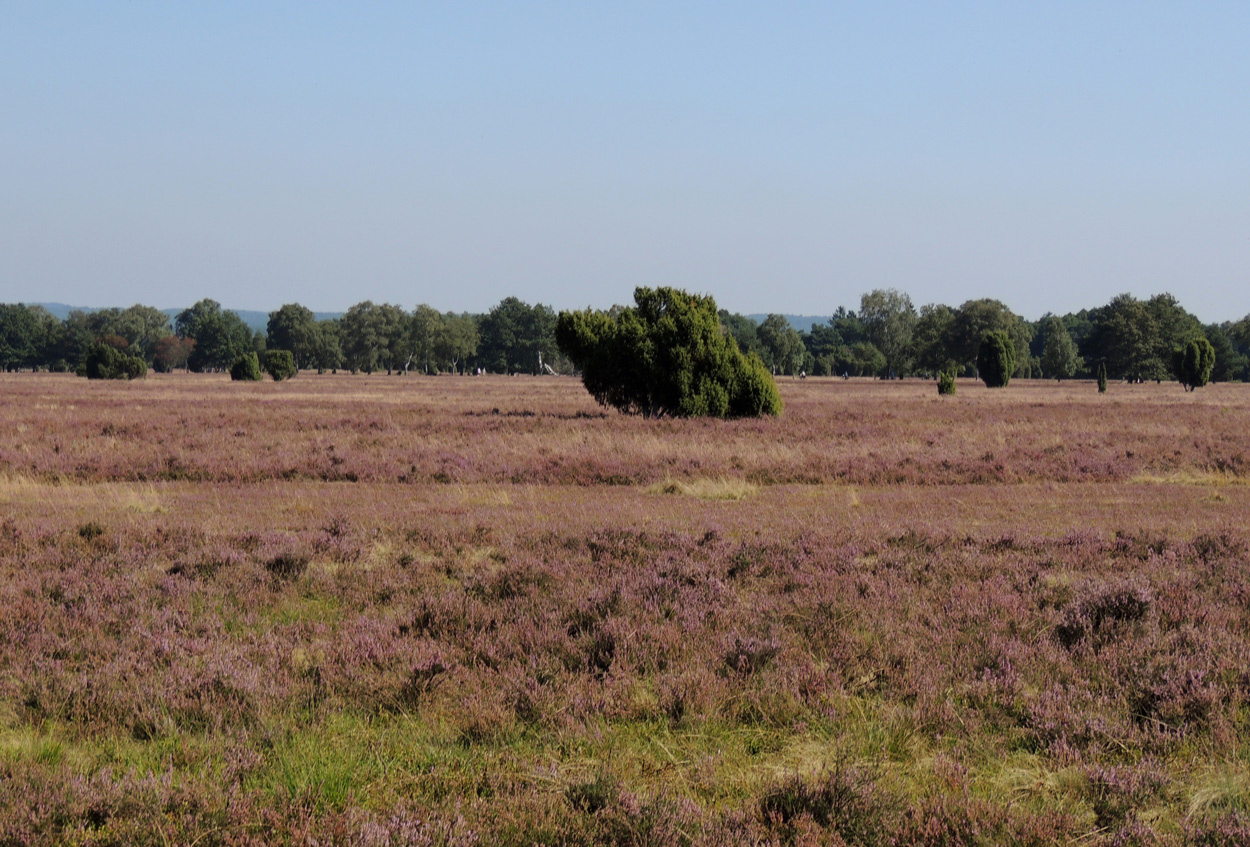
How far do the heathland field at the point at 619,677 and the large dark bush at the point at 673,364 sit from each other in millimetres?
20884

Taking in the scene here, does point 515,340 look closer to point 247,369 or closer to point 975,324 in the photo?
point 247,369

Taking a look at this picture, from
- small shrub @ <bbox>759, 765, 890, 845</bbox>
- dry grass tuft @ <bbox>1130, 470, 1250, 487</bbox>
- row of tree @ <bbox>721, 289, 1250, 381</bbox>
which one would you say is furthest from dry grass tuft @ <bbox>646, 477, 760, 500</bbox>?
row of tree @ <bbox>721, 289, 1250, 381</bbox>

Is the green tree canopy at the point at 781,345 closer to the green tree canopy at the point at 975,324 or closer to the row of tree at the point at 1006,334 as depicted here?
the row of tree at the point at 1006,334

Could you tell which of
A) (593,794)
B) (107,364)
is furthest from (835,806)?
(107,364)

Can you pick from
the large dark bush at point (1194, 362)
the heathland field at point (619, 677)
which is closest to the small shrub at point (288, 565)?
the heathland field at point (619, 677)

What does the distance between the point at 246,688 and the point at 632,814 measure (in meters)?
2.87

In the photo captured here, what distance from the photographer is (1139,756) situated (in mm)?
4891

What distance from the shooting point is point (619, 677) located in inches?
234

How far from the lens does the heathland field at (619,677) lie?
407 centimetres

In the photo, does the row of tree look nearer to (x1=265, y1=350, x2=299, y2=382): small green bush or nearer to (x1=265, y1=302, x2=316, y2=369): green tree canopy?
(x1=265, y1=350, x2=299, y2=382): small green bush

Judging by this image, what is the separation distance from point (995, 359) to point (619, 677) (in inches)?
3895

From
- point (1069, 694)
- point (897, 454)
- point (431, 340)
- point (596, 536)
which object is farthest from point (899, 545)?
point (431, 340)

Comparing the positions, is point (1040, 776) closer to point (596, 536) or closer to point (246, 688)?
point (246, 688)

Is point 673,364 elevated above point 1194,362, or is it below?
below
